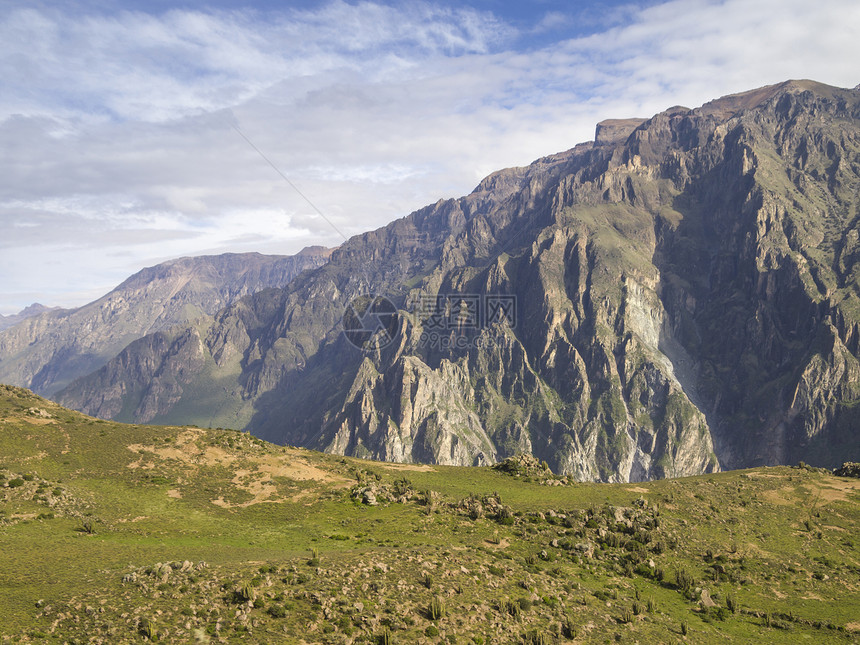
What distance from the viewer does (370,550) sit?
43281 mm

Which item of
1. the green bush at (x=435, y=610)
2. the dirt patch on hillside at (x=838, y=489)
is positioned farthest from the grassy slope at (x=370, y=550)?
the dirt patch on hillside at (x=838, y=489)

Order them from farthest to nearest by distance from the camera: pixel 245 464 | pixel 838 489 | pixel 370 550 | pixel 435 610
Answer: pixel 838 489 → pixel 245 464 → pixel 370 550 → pixel 435 610

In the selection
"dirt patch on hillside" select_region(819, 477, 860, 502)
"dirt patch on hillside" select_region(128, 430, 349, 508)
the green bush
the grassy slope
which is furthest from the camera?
"dirt patch on hillside" select_region(819, 477, 860, 502)

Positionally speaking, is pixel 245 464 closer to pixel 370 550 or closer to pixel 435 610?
pixel 370 550

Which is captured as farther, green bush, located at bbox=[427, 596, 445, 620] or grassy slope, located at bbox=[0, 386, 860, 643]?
green bush, located at bbox=[427, 596, 445, 620]

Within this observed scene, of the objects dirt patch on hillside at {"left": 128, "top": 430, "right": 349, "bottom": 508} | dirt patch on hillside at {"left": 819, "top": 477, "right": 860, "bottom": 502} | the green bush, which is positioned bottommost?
the green bush

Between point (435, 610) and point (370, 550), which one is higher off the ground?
point (435, 610)

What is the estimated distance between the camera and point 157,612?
29062 mm

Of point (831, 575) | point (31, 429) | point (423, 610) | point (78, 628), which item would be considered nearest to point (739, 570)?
point (831, 575)

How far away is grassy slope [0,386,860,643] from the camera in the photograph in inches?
1217

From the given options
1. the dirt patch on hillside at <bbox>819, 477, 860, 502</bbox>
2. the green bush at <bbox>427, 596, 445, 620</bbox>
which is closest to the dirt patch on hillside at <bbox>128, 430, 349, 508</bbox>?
the green bush at <bbox>427, 596, 445, 620</bbox>

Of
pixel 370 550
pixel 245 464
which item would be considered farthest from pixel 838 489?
pixel 245 464

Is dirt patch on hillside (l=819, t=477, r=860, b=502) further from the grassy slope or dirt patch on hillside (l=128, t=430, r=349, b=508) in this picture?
dirt patch on hillside (l=128, t=430, r=349, b=508)

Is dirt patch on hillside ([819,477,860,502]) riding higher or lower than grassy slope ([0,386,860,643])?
→ higher
